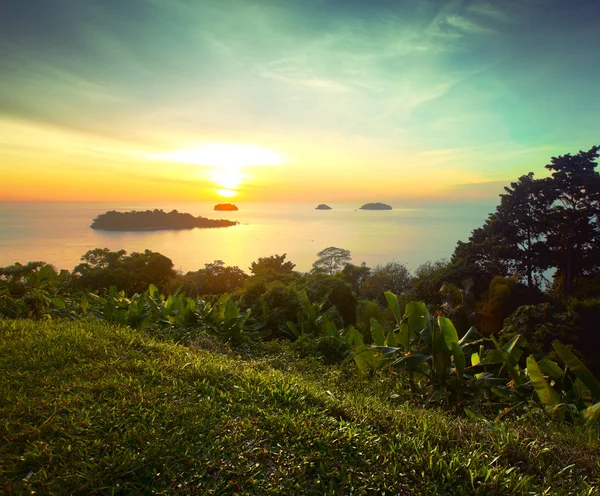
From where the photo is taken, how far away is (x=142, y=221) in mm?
47250

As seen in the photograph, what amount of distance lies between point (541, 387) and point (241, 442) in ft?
7.94

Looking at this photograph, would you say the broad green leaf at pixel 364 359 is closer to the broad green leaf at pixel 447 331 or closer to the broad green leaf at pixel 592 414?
the broad green leaf at pixel 447 331

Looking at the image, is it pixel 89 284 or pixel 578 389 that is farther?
pixel 89 284

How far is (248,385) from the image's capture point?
2.72 meters

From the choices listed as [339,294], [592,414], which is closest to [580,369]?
[592,414]

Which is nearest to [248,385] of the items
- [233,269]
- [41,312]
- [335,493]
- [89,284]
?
[335,493]

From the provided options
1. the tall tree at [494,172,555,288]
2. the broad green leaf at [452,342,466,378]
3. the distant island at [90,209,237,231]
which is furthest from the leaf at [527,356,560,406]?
the distant island at [90,209,237,231]

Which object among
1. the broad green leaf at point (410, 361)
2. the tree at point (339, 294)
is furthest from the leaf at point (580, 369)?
Result: the tree at point (339, 294)

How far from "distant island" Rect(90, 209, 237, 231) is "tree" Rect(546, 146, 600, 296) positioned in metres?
42.7

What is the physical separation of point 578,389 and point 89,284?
1317 cm

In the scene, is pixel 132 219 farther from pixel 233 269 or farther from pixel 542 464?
pixel 542 464

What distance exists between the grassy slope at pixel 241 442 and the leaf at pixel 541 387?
0.35 metres

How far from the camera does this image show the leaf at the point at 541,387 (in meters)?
2.93

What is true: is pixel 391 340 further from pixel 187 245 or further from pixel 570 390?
pixel 187 245
